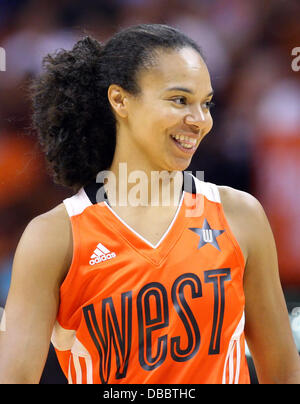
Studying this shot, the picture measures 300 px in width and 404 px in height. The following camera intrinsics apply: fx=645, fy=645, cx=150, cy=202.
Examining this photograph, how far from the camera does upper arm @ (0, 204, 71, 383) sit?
1840 millimetres

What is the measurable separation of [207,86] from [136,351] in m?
0.80

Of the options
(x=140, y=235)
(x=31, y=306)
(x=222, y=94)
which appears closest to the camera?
(x=31, y=306)

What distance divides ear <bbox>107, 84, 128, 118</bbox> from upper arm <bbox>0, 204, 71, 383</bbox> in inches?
17.1

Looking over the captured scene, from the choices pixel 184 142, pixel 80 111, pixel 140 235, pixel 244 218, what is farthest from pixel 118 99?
pixel 244 218

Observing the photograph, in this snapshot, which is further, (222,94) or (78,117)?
(222,94)

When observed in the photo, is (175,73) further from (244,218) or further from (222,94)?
(222,94)

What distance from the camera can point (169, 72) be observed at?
1.87 meters

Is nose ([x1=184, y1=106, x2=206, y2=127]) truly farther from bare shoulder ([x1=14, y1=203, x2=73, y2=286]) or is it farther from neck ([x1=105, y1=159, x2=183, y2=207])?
bare shoulder ([x1=14, y1=203, x2=73, y2=286])

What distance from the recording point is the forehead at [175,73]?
6.12ft

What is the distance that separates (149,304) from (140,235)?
0.21m

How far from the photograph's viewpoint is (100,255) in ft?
6.26

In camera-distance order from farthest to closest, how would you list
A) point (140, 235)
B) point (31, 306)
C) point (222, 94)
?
point (222, 94) → point (140, 235) → point (31, 306)

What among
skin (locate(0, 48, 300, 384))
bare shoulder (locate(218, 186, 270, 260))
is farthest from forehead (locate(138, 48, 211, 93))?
bare shoulder (locate(218, 186, 270, 260))

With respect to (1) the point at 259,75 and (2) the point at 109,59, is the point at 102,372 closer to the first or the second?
(2) the point at 109,59
